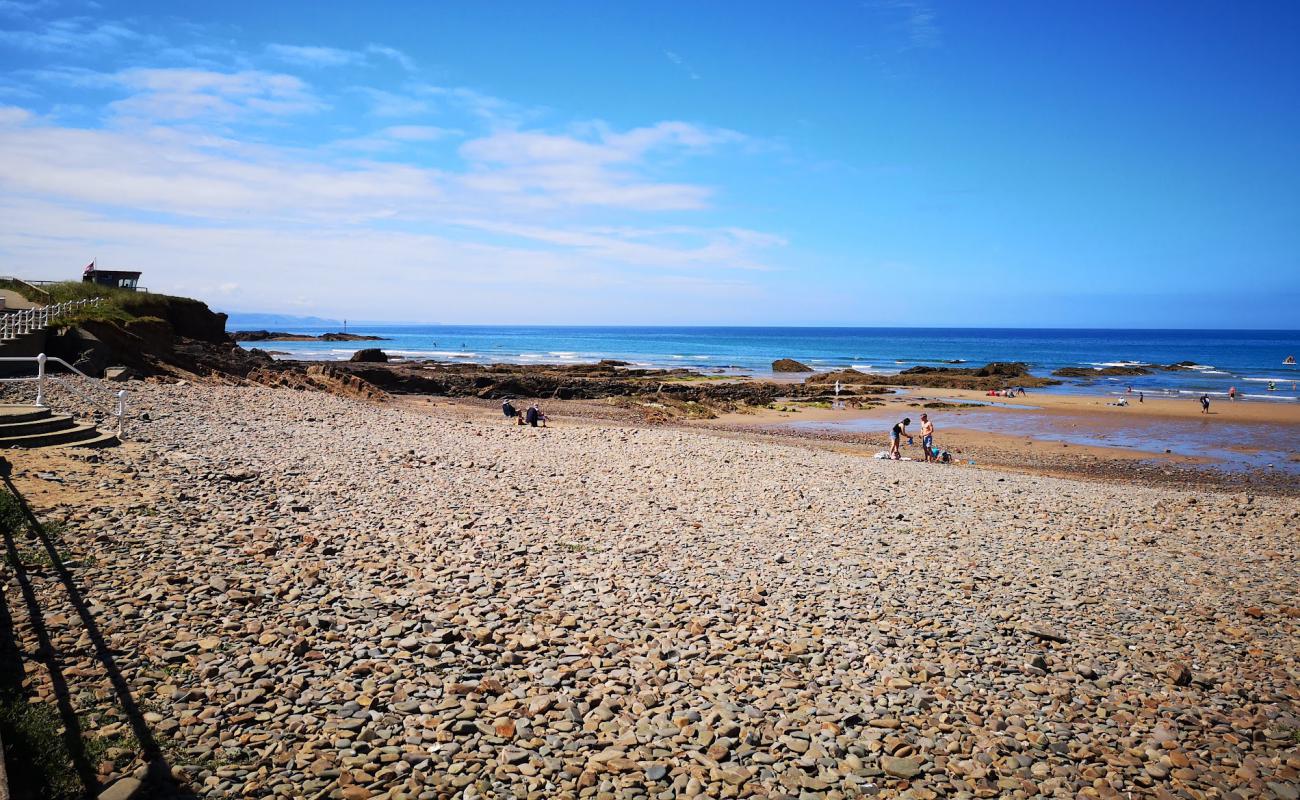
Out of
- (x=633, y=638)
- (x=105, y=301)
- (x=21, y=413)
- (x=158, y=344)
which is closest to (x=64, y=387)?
(x=21, y=413)

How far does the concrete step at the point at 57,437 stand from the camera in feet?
38.0

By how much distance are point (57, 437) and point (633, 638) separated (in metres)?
11.4

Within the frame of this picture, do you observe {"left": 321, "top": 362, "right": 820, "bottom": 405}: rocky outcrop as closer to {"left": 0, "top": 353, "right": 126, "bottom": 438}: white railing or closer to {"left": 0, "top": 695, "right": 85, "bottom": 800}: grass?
{"left": 0, "top": 353, "right": 126, "bottom": 438}: white railing

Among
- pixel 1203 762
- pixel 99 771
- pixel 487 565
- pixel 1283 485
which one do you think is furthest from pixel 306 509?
pixel 1283 485

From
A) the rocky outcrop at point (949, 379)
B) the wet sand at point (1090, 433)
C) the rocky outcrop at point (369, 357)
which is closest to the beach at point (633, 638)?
the wet sand at point (1090, 433)

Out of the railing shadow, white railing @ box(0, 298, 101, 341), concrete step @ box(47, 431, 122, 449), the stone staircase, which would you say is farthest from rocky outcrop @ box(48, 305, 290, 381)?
the railing shadow

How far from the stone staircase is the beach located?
733 millimetres

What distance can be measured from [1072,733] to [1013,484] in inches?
474

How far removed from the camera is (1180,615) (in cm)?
855

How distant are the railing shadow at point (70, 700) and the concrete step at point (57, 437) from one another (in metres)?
4.73

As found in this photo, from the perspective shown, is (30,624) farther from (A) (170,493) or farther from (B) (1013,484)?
(B) (1013,484)

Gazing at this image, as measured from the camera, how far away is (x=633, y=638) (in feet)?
23.6

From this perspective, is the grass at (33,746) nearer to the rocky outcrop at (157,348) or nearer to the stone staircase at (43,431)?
the stone staircase at (43,431)

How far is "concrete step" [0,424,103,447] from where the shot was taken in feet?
38.0
